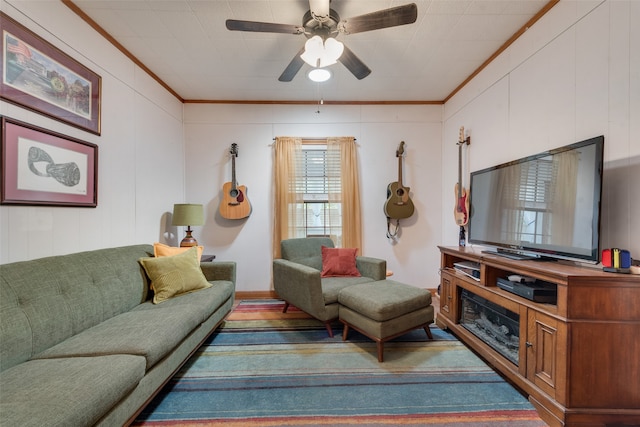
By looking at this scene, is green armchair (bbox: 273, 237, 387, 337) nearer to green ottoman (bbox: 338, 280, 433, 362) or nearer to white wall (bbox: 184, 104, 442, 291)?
green ottoman (bbox: 338, 280, 433, 362)

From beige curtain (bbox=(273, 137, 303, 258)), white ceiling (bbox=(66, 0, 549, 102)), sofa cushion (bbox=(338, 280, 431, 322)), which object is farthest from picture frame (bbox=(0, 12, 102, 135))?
sofa cushion (bbox=(338, 280, 431, 322))

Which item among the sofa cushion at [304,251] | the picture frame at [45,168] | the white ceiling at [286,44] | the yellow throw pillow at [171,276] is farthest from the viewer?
the sofa cushion at [304,251]

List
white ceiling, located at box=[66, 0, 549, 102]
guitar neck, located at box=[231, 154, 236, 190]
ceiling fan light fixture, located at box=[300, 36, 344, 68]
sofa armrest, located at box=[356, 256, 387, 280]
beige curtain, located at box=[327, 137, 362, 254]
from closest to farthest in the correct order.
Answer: ceiling fan light fixture, located at box=[300, 36, 344, 68]
white ceiling, located at box=[66, 0, 549, 102]
sofa armrest, located at box=[356, 256, 387, 280]
guitar neck, located at box=[231, 154, 236, 190]
beige curtain, located at box=[327, 137, 362, 254]

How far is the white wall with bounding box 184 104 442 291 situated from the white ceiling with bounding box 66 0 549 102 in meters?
0.27

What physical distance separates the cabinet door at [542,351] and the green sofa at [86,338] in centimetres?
200

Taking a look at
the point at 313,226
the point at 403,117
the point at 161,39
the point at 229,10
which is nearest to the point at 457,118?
the point at 403,117

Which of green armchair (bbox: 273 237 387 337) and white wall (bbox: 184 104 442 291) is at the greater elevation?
white wall (bbox: 184 104 442 291)

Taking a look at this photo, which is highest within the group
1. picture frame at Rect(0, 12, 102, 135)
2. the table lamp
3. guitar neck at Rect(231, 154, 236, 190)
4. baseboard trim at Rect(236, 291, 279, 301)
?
picture frame at Rect(0, 12, 102, 135)

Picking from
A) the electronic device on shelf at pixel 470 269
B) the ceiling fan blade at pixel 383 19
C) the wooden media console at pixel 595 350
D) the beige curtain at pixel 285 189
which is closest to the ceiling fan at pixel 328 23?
the ceiling fan blade at pixel 383 19

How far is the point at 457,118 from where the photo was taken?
310 centimetres

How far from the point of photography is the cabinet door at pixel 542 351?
1.32m

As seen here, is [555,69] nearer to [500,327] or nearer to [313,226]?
[500,327]

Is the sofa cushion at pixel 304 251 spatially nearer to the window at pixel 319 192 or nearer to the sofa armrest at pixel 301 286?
the sofa armrest at pixel 301 286

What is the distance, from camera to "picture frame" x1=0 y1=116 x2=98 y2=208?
144cm
